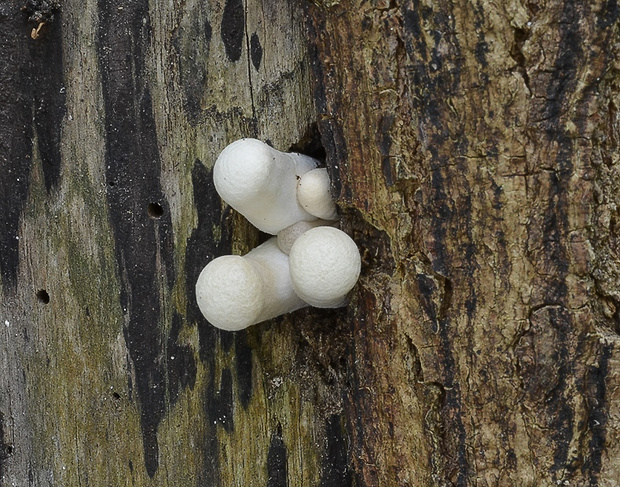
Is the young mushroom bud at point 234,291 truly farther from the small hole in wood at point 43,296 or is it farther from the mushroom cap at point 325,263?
the small hole in wood at point 43,296

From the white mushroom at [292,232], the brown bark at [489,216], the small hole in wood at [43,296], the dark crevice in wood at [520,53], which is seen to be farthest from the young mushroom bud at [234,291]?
the dark crevice in wood at [520,53]

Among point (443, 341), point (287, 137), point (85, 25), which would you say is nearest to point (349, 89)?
point (287, 137)

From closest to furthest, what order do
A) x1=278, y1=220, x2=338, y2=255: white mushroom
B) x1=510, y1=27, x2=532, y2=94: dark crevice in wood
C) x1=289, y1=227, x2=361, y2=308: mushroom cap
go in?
x1=510, y1=27, x2=532, y2=94: dark crevice in wood
x1=289, y1=227, x2=361, y2=308: mushroom cap
x1=278, y1=220, x2=338, y2=255: white mushroom

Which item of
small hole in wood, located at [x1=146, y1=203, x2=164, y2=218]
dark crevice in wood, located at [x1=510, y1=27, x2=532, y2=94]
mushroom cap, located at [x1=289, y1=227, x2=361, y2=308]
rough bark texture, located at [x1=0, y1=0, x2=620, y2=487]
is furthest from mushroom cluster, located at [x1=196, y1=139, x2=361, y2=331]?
dark crevice in wood, located at [x1=510, y1=27, x2=532, y2=94]

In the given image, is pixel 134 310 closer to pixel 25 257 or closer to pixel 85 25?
pixel 25 257

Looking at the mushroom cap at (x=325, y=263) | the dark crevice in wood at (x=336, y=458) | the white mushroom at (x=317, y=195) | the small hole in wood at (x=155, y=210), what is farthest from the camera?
the dark crevice in wood at (x=336, y=458)

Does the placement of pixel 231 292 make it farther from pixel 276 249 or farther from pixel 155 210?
pixel 155 210

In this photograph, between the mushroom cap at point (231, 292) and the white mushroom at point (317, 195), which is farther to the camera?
the white mushroom at point (317, 195)

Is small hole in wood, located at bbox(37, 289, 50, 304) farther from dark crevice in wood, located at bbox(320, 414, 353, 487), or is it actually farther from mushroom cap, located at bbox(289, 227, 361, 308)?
dark crevice in wood, located at bbox(320, 414, 353, 487)
